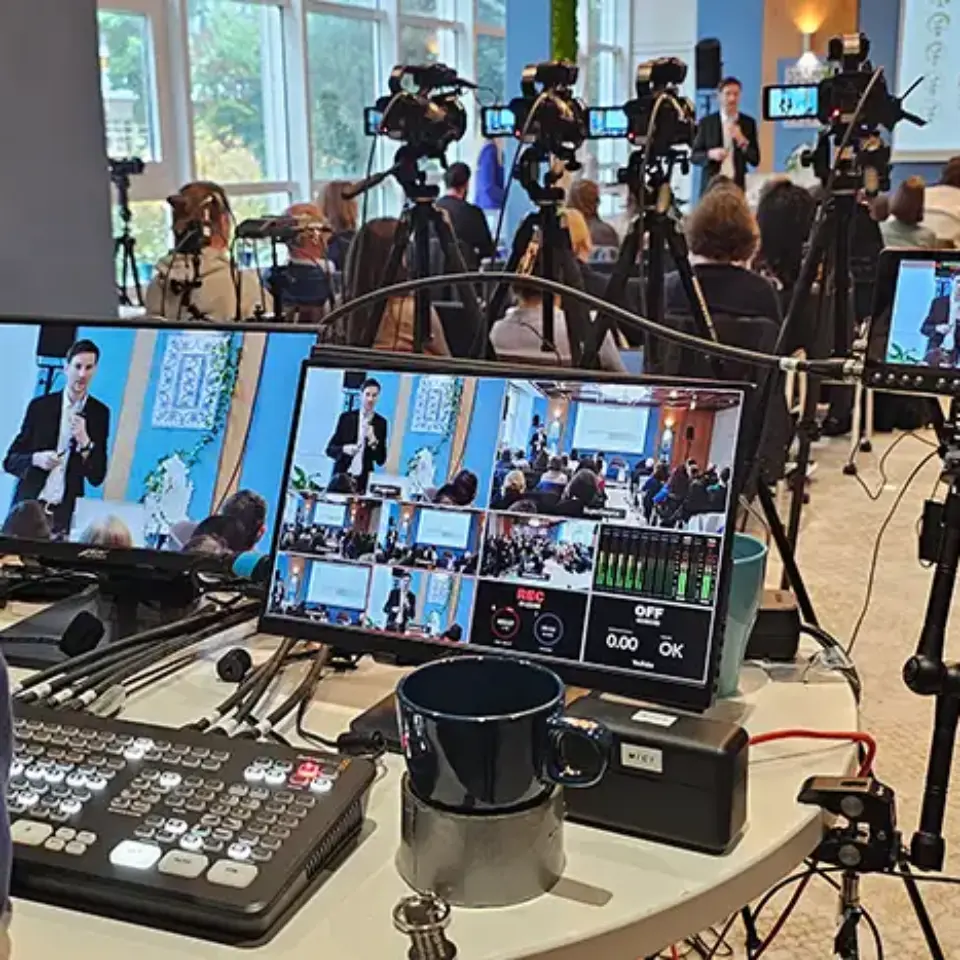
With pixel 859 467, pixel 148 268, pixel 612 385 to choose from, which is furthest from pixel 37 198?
pixel 148 268

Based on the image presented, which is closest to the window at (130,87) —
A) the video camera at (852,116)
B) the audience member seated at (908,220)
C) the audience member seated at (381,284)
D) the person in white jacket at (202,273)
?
the person in white jacket at (202,273)

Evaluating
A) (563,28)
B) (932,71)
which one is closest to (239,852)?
(563,28)

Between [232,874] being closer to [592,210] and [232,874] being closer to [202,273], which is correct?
[202,273]

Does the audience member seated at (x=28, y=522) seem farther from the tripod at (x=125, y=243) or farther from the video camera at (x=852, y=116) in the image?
the tripod at (x=125, y=243)

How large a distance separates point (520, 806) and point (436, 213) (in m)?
2.84

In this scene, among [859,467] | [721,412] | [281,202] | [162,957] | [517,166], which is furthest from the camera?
[281,202]

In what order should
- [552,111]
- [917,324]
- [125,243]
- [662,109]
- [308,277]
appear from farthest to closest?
[125,243]
[308,277]
[552,111]
[662,109]
[917,324]

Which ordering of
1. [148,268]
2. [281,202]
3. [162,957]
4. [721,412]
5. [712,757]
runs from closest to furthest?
[162,957] < [712,757] < [721,412] < [148,268] < [281,202]

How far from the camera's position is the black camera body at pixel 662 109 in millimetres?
3150

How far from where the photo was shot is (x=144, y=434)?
4.05 ft

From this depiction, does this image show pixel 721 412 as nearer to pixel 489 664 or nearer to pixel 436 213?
pixel 489 664

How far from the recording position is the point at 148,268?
20.9 feet

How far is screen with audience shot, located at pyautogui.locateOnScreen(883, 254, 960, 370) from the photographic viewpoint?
3.74ft

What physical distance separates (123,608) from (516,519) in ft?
1.57
